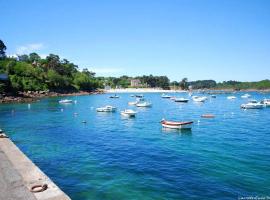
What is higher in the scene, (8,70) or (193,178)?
(8,70)

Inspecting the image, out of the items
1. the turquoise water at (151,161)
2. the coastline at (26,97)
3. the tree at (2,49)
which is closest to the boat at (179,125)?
the turquoise water at (151,161)

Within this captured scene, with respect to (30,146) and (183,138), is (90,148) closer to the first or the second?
(30,146)

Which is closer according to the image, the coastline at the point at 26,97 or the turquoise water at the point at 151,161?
the turquoise water at the point at 151,161

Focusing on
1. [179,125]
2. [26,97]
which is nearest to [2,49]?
[26,97]

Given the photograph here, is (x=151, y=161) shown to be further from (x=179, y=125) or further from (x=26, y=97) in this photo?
(x=26, y=97)

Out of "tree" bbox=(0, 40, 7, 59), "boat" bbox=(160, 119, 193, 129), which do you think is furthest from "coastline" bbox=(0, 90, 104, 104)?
"boat" bbox=(160, 119, 193, 129)

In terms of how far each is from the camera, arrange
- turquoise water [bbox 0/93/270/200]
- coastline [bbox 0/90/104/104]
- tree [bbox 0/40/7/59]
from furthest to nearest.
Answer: tree [bbox 0/40/7/59]
coastline [bbox 0/90/104/104]
turquoise water [bbox 0/93/270/200]

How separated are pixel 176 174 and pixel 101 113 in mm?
62032

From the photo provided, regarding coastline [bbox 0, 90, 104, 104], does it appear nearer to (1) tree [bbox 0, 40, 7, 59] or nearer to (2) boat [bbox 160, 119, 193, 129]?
(1) tree [bbox 0, 40, 7, 59]

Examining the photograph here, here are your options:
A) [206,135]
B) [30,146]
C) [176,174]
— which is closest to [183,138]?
[206,135]

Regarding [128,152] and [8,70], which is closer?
[128,152]

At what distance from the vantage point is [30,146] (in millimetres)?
40312

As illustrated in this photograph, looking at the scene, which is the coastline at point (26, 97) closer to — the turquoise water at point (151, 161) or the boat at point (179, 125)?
the turquoise water at point (151, 161)

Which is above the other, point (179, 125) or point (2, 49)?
point (2, 49)
